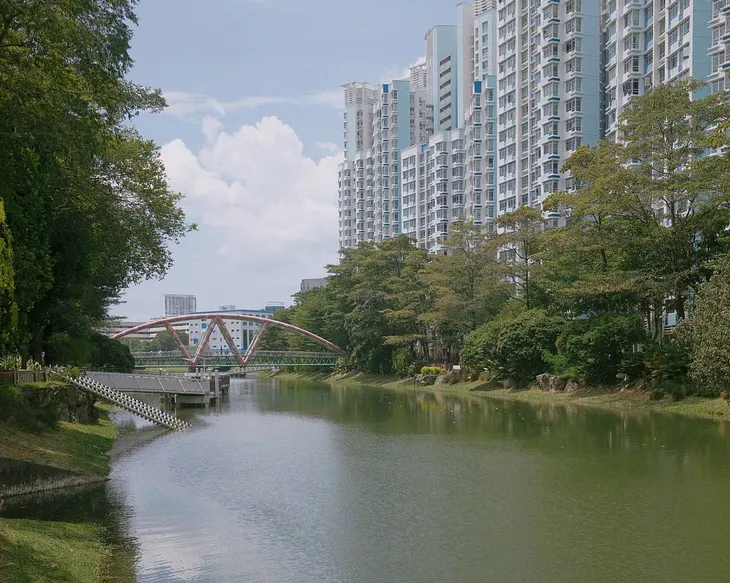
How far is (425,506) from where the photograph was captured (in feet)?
54.2

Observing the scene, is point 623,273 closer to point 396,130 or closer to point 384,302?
point 384,302

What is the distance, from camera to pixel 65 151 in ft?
54.8

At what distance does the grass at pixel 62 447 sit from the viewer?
17422mm

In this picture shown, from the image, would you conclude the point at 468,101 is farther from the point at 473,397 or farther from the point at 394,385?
the point at 473,397

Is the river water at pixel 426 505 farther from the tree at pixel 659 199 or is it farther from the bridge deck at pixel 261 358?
the bridge deck at pixel 261 358

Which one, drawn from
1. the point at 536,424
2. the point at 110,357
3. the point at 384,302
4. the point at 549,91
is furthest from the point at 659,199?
the point at 549,91

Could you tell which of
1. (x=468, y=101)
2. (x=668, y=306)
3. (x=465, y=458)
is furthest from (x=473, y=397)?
(x=468, y=101)

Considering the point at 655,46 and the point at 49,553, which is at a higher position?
the point at 655,46

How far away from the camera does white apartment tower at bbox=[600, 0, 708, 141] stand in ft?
178

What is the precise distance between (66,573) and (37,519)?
413cm

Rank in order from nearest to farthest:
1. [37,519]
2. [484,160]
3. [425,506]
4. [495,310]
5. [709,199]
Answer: [37,519]
[425,506]
[709,199]
[495,310]
[484,160]

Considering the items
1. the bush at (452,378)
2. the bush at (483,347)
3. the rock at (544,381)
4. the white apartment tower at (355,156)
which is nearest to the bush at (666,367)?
the rock at (544,381)

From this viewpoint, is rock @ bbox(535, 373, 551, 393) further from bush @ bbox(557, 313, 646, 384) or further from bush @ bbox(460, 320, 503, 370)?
bush @ bbox(460, 320, 503, 370)

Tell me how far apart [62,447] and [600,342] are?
25.7 metres
